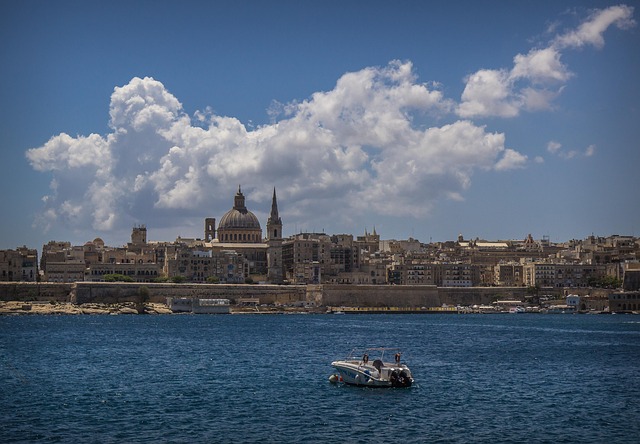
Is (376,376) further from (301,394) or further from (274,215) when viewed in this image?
(274,215)

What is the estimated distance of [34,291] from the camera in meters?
98.4

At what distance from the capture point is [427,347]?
47.6 metres

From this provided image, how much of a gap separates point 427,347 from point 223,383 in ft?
56.0

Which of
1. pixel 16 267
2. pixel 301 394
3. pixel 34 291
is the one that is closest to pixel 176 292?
pixel 34 291

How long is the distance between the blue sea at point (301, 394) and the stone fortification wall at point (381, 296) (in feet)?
180

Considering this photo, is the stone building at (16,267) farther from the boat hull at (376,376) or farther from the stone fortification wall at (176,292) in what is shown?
the boat hull at (376,376)

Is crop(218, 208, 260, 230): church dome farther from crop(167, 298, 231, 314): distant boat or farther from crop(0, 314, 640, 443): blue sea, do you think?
crop(0, 314, 640, 443): blue sea

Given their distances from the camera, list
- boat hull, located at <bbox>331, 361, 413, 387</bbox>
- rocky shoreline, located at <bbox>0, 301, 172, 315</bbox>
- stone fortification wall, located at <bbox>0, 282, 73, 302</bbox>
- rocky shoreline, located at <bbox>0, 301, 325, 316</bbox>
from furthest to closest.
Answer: stone fortification wall, located at <bbox>0, 282, 73, 302</bbox>, rocky shoreline, located at <bbox>0, 301, 325, 316</bbox>, rocky shoreline, located at <bbox>0, 301, 172, 315</bbox>, boat hull, located at <bbox>331, 361, 413, 387</bbox>

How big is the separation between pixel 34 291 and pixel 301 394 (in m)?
73.3

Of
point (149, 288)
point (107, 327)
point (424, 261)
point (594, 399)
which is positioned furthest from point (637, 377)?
point (424, 261)

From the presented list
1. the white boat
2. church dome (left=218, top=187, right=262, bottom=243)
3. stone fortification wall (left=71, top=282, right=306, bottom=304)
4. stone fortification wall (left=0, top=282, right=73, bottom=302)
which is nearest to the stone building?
stone fortification wall (left=0, top=282, right=73, bottom=302)

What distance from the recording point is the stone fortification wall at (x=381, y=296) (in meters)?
107

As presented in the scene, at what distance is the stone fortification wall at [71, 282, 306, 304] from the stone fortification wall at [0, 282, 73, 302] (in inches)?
57.0

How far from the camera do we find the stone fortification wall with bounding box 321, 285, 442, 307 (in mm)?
106875
